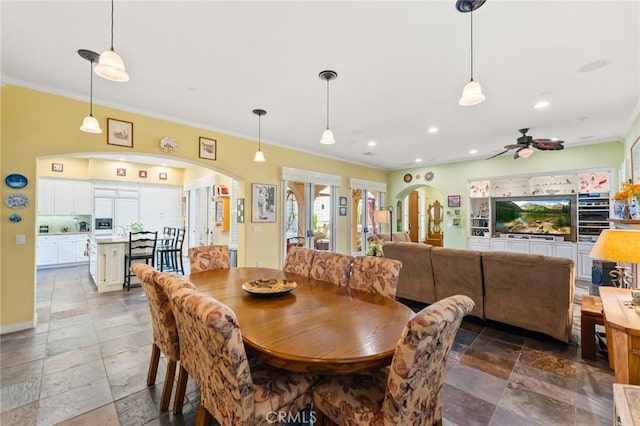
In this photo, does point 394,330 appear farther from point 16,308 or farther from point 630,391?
point 16,308

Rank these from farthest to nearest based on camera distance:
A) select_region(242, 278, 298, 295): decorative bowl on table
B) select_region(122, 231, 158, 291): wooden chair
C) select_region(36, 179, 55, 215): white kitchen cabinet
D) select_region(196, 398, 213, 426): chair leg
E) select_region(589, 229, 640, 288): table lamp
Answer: select_region(36, 179, 55, 215): white kitchen cabinet, select_region(122, 231, 158, 291): wooden chair, select_region(242, 278, 298, 295): decorative bowl on table, select_region(589, 229, 640, 288): table lamp, select_region(196, 398, 213, 426): chair leg

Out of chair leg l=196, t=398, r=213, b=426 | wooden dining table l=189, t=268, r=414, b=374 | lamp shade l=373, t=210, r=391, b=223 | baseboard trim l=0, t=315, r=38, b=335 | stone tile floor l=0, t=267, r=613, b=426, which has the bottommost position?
stone tile floor l=0, t=267, r=613, b=426

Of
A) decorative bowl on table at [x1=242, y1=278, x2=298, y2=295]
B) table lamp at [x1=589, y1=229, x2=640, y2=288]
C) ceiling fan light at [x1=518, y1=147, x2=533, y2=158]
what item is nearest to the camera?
table lamp at [x1=589, y1=229, x2=640, y2=288]

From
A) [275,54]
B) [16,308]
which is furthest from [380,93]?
[16,308]

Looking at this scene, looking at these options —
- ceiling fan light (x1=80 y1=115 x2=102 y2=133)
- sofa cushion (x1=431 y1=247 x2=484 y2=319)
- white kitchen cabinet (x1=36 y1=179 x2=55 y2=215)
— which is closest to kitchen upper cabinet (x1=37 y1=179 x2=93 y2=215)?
white kitchen cabinet (x1=36 y1=179 x2=55 y2=215)

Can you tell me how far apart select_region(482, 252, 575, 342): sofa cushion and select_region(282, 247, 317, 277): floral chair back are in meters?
2.03

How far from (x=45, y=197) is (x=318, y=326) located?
8.55m

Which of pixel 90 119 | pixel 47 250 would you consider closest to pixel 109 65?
pixel 90 119

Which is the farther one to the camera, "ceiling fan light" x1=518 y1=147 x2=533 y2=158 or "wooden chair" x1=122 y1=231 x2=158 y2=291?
"wooden chair" x1=122 y1=231 x2=158 y2=291

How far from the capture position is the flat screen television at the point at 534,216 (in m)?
6.24

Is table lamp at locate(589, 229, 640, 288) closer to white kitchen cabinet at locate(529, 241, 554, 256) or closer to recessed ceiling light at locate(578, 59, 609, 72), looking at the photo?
recessed ceiling light at locate(578, 59, 609, 72)

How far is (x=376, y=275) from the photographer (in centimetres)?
235

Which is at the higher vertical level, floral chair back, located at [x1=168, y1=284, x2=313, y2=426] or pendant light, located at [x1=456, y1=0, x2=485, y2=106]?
pendant light, located at [x1=456, y1=0, x2=485, y2=106]

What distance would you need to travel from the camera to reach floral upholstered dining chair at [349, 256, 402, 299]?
7.48 feet
